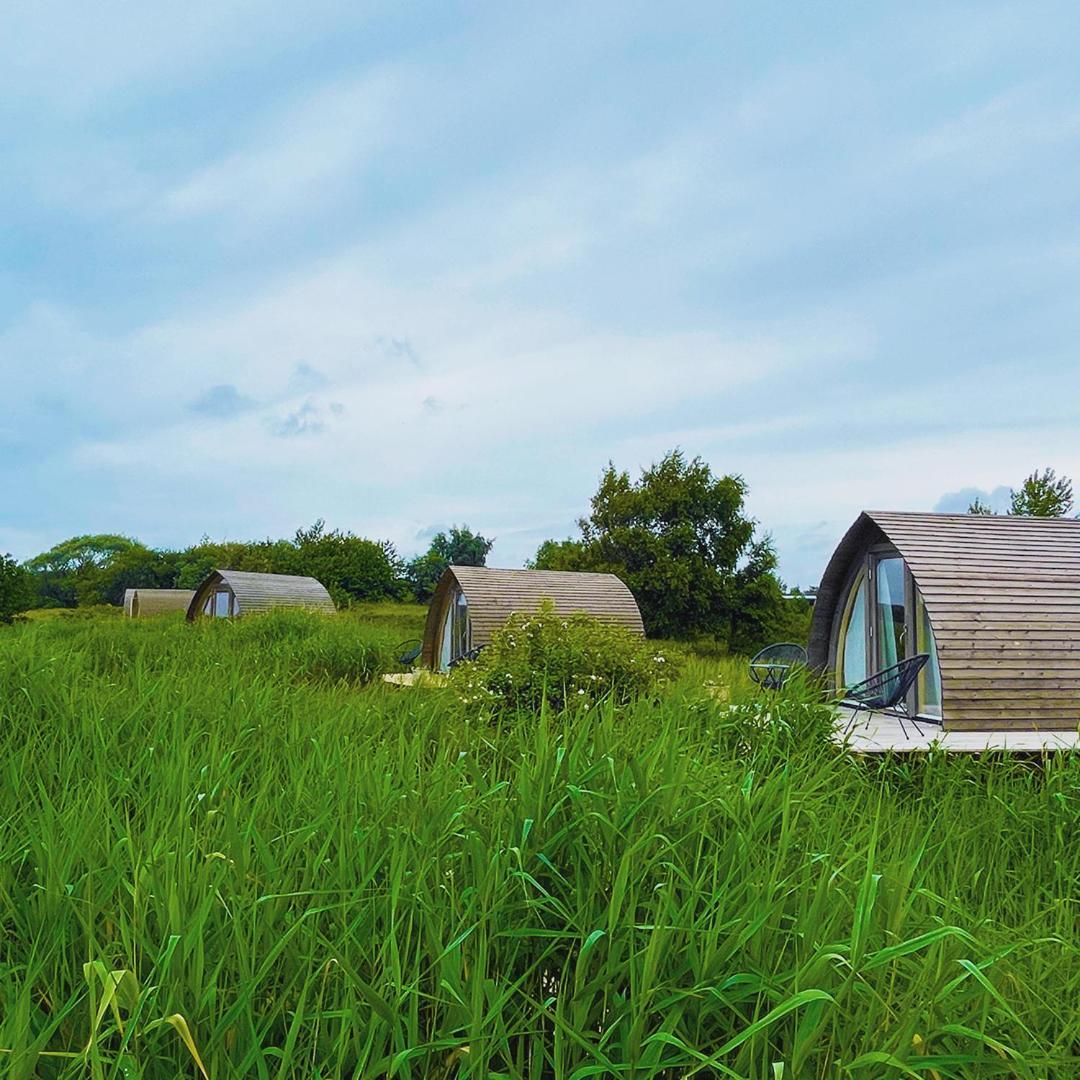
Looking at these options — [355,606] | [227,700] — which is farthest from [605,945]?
[355,606]

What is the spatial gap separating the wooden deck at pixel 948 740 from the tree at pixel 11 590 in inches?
1182

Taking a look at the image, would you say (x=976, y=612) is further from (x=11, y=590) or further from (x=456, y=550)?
(x=456, y=550)

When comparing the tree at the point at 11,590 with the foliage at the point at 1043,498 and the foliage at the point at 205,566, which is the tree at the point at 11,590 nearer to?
the foliage at the point at 205,566

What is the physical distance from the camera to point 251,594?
2694 centimetres

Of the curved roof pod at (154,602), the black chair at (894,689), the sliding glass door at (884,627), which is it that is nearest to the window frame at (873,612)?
the sliding glass door at (884,627)

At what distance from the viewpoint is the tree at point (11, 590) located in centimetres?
3225

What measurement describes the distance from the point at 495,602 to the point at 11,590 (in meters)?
22.7

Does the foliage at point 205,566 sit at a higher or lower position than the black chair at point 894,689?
higher

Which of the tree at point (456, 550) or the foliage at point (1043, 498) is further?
the tree at point (456, 550)

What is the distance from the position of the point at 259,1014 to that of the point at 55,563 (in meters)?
82.9

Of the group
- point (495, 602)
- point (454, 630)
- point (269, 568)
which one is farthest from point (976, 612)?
point (269, 568)

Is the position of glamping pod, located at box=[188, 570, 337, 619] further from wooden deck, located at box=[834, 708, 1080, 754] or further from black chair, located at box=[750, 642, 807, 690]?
wooden deck, located at box=[834, 708, 1080, 754]

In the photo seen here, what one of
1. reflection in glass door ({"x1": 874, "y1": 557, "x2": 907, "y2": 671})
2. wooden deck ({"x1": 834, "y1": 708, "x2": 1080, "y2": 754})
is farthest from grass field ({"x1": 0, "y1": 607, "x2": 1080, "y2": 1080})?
reflection in glass door ({"x1": 874, "y1": 557, "x2": 907, "y2": 671})

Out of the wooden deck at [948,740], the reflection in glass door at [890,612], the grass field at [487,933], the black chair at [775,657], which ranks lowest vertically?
the wooden deck at [948,740]
